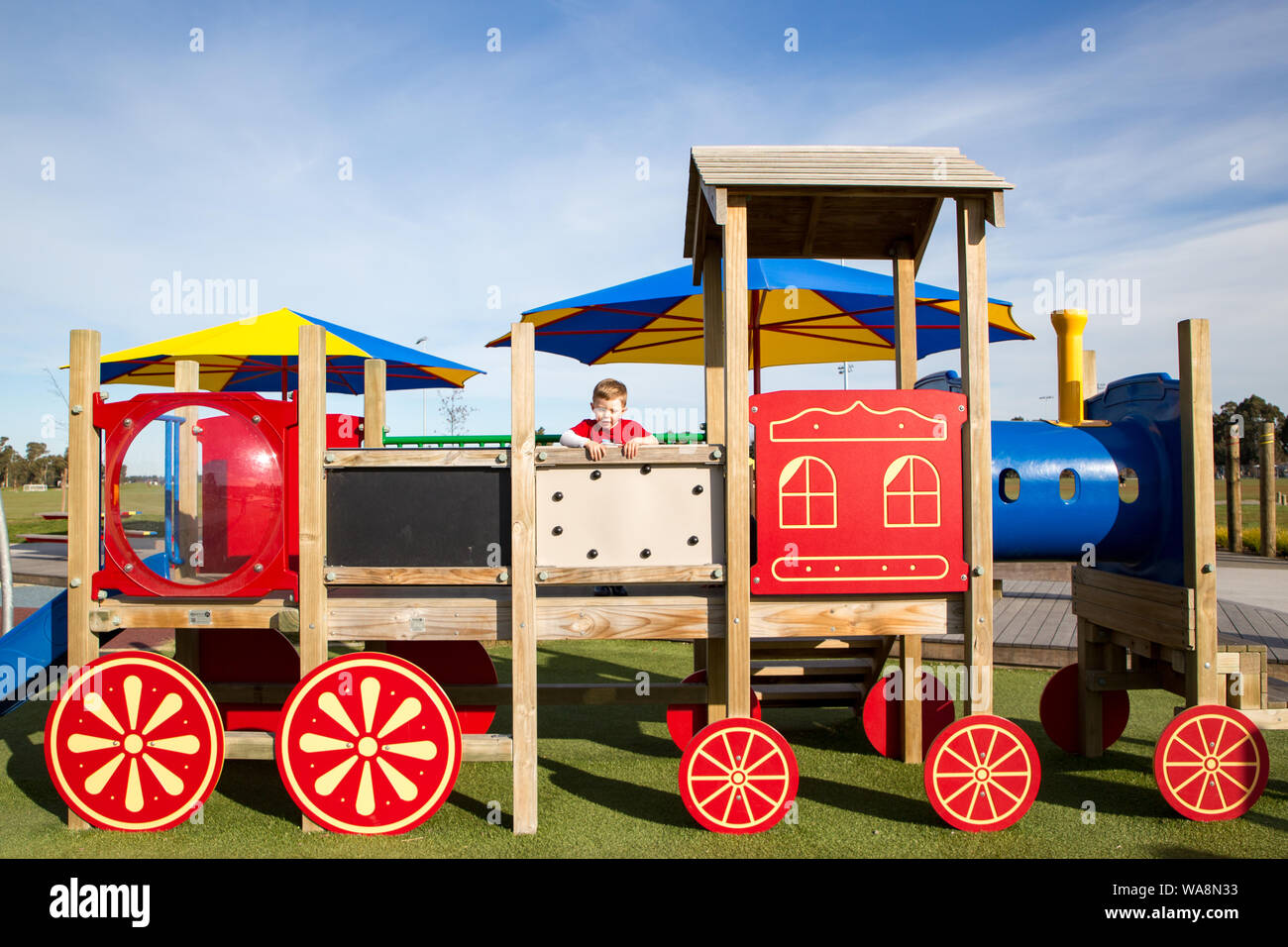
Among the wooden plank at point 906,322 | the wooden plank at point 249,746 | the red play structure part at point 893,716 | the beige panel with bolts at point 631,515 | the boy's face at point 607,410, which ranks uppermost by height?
the wooden plank at point 906,322

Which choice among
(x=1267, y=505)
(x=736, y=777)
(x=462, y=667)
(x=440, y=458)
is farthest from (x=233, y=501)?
(x=1267, y=505)

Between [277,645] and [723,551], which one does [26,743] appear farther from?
[723,551]

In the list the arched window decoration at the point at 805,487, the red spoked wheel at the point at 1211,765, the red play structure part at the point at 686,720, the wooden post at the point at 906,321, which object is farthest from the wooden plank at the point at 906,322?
the red spoked wheel at the point at 1211,765

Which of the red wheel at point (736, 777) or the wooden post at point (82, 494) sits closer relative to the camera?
the red wheel at point (736, 777)

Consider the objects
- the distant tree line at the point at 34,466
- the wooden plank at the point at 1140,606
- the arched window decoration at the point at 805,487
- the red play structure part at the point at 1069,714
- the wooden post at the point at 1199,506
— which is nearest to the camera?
the arched window decoration at the point at 805,487

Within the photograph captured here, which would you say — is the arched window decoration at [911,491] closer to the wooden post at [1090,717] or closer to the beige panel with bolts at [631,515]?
the beige panel with bolts at [631,515]

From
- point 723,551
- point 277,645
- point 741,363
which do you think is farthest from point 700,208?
point 277,645

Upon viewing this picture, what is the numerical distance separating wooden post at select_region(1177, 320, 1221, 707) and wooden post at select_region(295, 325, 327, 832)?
4.61 m

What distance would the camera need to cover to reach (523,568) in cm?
447

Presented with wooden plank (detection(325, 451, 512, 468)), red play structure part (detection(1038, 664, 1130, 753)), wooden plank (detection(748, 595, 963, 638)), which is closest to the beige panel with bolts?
wooden plank (detection(325, 451, 512, 468))

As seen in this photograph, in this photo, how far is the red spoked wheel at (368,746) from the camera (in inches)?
173

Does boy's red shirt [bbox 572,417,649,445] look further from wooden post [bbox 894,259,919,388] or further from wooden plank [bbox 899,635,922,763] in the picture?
wooden plank [bbox 899,635,922,763]

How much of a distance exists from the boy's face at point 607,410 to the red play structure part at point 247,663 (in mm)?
2679

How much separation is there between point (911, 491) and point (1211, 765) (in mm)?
2156
